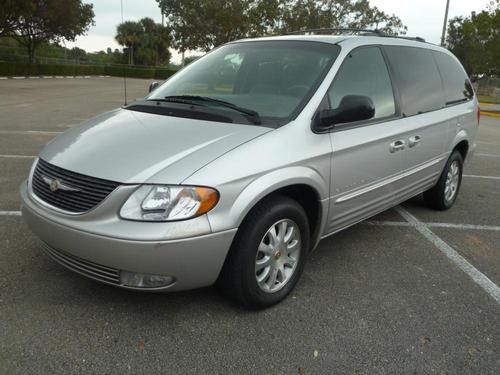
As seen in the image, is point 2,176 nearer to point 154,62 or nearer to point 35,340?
point 35,340

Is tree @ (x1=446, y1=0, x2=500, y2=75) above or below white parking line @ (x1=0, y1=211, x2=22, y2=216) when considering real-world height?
above

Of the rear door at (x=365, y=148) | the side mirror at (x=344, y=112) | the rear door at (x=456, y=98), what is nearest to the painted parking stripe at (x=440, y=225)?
the rear door at (x=365, y=148)

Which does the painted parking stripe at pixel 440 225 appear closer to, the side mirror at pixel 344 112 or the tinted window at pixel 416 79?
the tinted window at pixel 416 79

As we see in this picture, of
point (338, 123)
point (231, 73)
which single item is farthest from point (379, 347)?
point (231, 73)

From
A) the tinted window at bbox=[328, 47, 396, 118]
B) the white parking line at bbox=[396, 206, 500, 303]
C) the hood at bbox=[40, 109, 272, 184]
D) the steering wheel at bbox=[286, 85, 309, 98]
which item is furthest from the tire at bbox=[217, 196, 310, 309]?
the white parking line at bbox=[396, 206, 500, 303]

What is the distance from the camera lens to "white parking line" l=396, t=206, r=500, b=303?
11.4 ft

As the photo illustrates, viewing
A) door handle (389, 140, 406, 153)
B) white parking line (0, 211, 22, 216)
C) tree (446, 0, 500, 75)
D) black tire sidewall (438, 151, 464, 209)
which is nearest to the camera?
door handle (389, 140, 406, 153)

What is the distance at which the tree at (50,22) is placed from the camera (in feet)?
119

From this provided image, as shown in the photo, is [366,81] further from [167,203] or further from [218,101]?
[167,203]

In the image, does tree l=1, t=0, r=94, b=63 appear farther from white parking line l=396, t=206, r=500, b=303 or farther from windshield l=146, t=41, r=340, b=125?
white parking line l=396, t=206, r=500, b=303

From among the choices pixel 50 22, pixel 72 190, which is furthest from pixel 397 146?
pixel 50 22

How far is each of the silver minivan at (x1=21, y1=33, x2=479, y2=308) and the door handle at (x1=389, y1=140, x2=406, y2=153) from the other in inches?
0.4

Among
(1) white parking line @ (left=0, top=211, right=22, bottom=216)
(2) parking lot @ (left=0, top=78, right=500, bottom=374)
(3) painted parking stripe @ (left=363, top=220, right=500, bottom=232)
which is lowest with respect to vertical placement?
(2) parking lot @ (left=0, top=78, right=500, bottom=374)

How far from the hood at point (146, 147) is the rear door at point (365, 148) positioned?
0.72 metres
